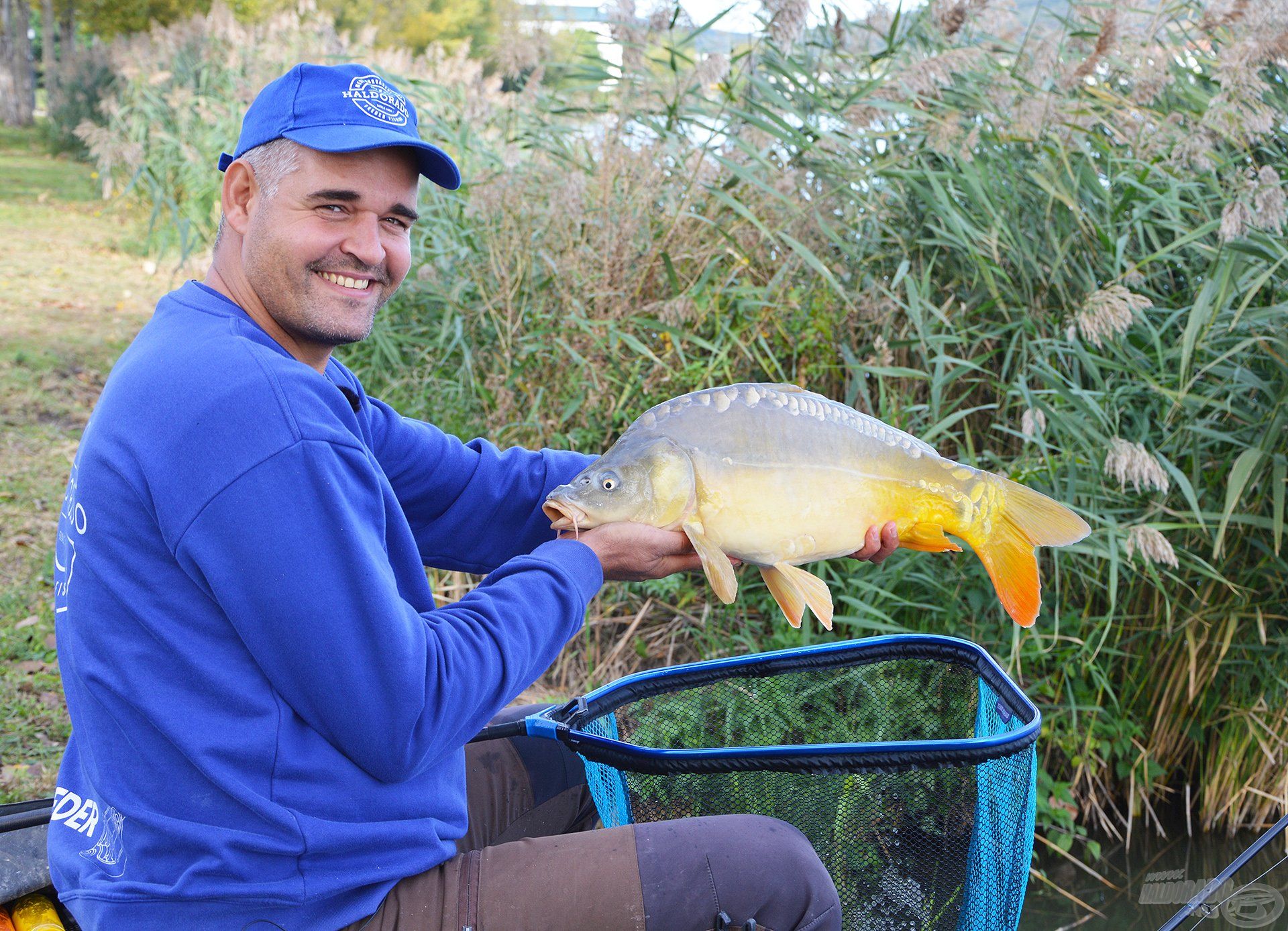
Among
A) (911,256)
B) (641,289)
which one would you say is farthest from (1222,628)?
(641,289)

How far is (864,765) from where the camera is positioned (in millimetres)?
1340

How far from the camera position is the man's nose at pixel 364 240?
4.82 feet

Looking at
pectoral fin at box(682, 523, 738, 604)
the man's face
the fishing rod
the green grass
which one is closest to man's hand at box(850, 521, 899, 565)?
pectoral fin at box(682, 523, 738, 604)

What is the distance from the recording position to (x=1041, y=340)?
261 centimetres

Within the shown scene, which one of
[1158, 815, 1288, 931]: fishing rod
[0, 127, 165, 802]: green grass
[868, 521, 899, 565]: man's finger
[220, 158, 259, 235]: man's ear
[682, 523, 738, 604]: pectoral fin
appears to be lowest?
[0, 127, 165, 802]: green grass

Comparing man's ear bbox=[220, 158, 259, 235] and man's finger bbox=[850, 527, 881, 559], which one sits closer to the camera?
man's ear bbox=[220, 158, 259, 235]

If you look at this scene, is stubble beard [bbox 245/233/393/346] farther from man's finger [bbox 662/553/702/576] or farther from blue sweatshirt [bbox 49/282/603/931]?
man's finger [bbox 662/553/702/576]

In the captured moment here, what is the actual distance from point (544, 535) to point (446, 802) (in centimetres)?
65

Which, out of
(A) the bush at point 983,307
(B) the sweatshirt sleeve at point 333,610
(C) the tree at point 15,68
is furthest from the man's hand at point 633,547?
(C) the tree at point 15,68

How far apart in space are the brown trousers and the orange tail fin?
0.55m

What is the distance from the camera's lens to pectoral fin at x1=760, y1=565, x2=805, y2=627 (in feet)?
5.47

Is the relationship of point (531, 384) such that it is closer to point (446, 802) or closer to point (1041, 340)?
point (1041, 340)

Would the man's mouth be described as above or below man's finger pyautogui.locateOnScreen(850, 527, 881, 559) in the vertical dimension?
above

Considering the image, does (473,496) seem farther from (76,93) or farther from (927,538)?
(76,93)
